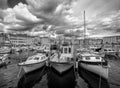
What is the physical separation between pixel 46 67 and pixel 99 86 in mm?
10456

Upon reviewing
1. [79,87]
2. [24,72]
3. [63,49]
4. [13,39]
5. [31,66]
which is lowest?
[79,87]

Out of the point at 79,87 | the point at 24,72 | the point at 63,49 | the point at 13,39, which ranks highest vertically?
the point at 13,39

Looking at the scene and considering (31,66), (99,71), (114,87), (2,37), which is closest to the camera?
(114,87)

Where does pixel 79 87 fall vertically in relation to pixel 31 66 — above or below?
below

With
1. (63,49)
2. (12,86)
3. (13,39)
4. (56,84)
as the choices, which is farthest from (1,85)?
(13,39)

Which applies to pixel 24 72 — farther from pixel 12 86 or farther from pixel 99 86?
pixel 99 86

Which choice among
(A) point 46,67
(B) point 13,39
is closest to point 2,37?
(B) point 13,39

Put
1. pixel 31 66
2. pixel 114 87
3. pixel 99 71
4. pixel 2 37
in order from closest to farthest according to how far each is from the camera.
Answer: pixel 114 87 → pixel 99 71 → pixel 31 66 → pixel 2 37

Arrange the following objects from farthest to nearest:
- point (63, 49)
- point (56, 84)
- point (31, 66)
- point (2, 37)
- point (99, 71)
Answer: point (2, 37) → point (63, 49) → point (31, 66) → point (99, 71) → point (56, 84)

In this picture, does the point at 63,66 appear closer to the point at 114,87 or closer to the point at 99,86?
the point at 99,86

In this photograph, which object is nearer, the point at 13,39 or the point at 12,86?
the point at 12,86

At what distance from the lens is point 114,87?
841cm

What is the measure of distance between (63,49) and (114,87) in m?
9.56

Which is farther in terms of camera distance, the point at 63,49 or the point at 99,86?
the point at 63,49
